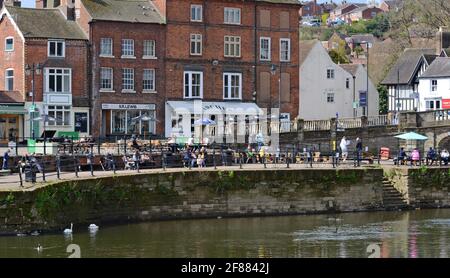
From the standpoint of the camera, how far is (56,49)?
69.4m

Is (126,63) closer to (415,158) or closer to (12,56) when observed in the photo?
(12,56)

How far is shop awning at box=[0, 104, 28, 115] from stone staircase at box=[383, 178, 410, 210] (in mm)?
24700

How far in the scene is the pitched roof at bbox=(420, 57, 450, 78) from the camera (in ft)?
283

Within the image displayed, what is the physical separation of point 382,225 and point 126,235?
451 inches

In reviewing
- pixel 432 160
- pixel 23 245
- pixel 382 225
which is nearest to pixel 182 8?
pixel 432 160

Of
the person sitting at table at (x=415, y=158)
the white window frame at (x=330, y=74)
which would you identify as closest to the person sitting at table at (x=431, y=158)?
the person sitting at table at (x=415, y=158)

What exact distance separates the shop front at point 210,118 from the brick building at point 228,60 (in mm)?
65

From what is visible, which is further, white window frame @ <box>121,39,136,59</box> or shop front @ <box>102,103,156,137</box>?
white window frame @ <box>121,39,136,59</box>

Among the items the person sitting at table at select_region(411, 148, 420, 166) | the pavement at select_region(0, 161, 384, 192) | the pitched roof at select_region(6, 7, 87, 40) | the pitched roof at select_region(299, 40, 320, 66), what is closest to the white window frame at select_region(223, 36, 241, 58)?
the pitched roof at select_region(299, 40, 320, 66)

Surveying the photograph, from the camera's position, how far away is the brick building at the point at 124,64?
70562mm

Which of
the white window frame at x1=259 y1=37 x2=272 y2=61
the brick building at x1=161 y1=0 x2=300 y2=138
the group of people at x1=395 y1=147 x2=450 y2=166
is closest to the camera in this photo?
the group of people at x1=395 y1=147 x2=450 y2=166

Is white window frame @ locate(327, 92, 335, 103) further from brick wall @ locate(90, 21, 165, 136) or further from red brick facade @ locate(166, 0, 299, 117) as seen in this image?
brick wall @ locate(90, 21, 165, 136)
